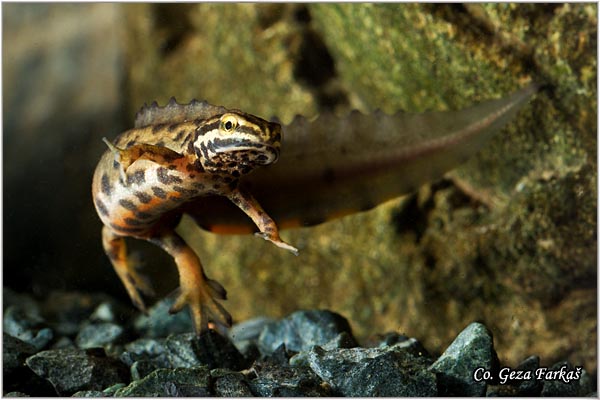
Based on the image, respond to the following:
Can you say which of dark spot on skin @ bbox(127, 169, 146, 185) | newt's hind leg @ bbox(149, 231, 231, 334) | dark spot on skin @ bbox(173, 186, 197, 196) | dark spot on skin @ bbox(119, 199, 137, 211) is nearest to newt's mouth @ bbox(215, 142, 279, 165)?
dark spot on skin @ bbox(173, 186, 197, 196)

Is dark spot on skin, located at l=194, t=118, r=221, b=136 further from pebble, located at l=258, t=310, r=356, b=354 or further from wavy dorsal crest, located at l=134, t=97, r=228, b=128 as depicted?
pebble, located at l=258, t=310, r=356, b=354

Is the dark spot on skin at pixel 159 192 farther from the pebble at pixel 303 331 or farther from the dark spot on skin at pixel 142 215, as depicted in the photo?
the pebble at pixel 303 331

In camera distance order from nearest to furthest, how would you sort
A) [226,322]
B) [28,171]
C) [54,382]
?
[54,382] < [226,322] < [28,171]

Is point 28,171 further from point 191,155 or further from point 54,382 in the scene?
point 191,155

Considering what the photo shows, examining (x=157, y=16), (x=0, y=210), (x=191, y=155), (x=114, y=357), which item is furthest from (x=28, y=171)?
(x=191, y=155)

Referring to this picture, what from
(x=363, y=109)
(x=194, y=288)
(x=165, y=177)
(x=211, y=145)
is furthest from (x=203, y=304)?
(x=363, y=109)
